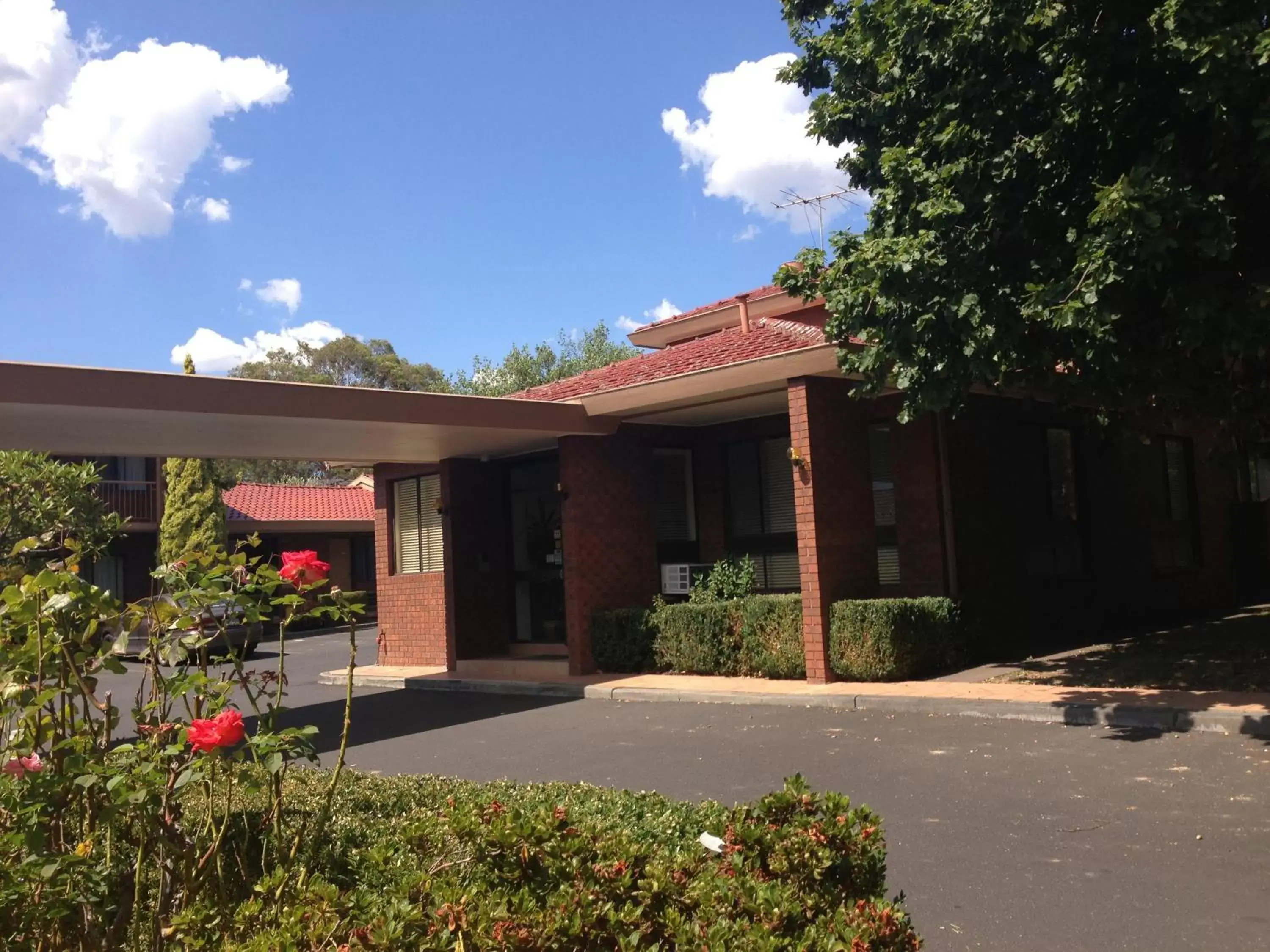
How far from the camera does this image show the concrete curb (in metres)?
8.76

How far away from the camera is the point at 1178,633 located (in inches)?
591

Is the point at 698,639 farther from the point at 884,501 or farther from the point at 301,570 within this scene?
the point at 301,570

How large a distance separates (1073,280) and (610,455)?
26.0 feet

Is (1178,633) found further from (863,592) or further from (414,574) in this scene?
(414,574)

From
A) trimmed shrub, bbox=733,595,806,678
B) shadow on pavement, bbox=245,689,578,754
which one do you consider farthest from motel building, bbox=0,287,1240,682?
shadow on pavement, bbox=245,689,578,754

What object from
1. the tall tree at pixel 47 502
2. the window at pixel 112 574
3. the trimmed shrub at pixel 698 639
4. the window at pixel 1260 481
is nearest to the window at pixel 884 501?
the trimmed shrub at pixel 698 639

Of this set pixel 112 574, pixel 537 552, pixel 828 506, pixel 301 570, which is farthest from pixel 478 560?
pixel 112 574

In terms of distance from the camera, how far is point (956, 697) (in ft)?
34.7

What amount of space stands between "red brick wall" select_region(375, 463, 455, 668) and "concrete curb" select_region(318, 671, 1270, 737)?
3.06 meters

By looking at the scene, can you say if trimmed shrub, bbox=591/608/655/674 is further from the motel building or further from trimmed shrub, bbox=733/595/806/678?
trimmed shrub, bbox=733/595/806/678

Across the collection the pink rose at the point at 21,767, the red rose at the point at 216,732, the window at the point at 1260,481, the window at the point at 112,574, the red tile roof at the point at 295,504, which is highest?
the red tile roof at the point at 295,504

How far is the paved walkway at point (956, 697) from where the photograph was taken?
8.94 meters

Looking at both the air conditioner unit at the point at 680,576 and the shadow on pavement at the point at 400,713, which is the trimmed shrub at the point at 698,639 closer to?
the air conditioner unit at the point at 680,576

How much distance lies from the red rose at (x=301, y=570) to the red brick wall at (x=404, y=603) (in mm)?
13714
